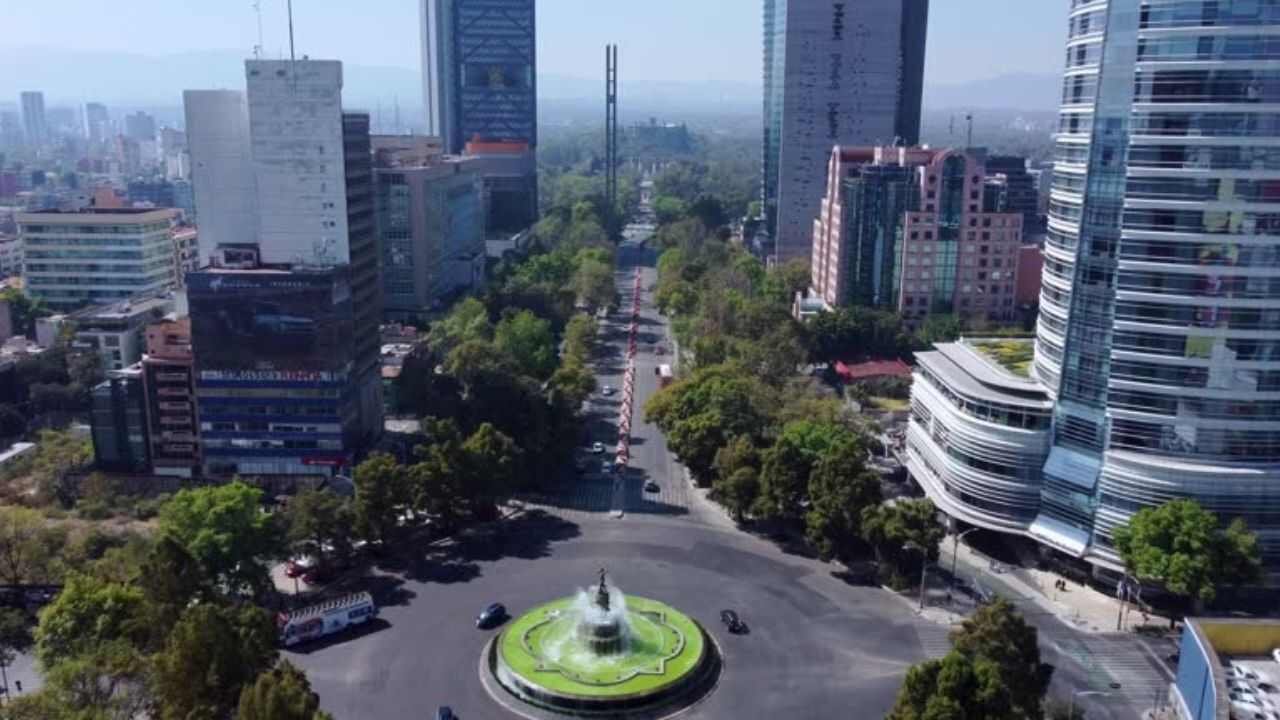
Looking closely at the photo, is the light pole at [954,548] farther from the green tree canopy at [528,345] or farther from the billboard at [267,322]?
the billboard at [267,322]

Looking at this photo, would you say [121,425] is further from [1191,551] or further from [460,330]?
[1191,551]

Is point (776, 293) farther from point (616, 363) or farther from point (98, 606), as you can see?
point (98, 606)

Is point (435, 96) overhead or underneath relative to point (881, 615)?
overhead

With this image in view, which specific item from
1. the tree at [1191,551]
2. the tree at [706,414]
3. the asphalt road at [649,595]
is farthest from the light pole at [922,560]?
the tree at [706,414]

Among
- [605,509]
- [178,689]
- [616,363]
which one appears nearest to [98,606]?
[178,689]

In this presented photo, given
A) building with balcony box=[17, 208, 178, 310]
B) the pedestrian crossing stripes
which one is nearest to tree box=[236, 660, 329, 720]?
the pedestrian crossing stripes

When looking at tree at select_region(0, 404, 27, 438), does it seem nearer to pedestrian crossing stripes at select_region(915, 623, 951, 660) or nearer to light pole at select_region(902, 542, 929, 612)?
light pole at select_region(902, 542, 929, 612)
